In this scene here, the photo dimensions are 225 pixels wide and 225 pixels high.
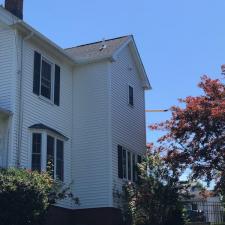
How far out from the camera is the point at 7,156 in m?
22.0

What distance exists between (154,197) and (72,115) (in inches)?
216

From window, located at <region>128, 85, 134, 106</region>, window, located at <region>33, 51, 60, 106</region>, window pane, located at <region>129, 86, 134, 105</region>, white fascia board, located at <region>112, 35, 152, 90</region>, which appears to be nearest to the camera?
window, located at <region>33, 51, 60, 106</region>

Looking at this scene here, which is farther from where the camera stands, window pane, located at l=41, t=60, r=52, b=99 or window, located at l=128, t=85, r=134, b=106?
window, located at l=128, t=85, r=134, b=106

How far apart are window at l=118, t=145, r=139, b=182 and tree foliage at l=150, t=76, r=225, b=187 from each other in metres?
2.05

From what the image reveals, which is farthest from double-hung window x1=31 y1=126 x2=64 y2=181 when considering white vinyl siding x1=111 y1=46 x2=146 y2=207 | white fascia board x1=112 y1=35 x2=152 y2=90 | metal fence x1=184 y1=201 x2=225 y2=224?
metal fence x1=184 y1=201 x2=225 y2=224

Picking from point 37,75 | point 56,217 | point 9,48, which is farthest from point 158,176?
point 9,48

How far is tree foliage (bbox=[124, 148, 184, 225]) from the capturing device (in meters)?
25.2

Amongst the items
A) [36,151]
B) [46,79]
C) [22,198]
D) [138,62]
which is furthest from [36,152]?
[138,62]

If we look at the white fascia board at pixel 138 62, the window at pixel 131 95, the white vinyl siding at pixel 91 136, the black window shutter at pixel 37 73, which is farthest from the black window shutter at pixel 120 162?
the white fascia board at pixel 138 62

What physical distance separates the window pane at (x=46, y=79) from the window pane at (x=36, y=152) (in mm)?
2136

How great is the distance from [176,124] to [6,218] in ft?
34.6

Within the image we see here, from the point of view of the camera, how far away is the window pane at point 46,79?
2483 cm

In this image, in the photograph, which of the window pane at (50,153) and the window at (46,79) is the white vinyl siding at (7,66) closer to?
the window at (46,79)

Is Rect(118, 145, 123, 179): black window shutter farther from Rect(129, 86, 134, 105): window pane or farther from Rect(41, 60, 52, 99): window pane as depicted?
Rect(41, 60, 52, 99): window pane
